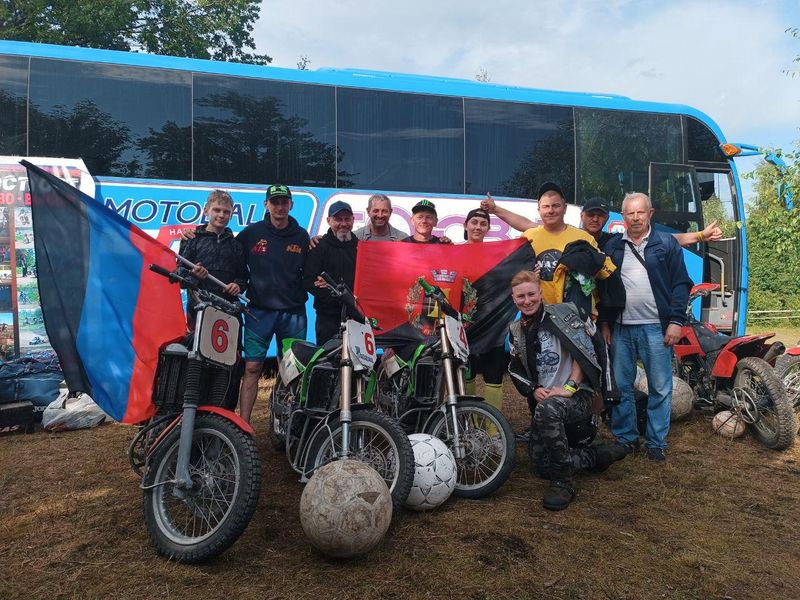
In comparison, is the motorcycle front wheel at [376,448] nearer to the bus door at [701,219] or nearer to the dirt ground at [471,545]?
the dirt ground at [471,545]

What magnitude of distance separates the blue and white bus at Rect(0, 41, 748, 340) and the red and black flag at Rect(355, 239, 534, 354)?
3.01 metres

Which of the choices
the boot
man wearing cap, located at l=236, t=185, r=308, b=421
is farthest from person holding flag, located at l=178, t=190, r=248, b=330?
the boot

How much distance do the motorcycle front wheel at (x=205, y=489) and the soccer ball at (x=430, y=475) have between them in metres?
1.05

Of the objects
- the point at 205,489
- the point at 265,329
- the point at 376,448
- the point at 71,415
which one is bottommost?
the point at 71,415

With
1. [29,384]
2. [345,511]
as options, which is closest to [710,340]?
[345,511]

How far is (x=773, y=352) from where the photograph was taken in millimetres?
5508

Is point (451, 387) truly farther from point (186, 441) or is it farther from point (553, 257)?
point (186, 441)

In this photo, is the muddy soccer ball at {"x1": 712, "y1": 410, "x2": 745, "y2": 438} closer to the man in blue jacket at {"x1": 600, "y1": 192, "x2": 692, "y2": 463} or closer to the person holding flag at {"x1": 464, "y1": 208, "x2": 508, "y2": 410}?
the man in blue jacket at {"x1": 600, "y1": 192, "x2": 692, "y2": 463}

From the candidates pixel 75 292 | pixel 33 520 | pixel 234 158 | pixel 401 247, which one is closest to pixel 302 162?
pixel 234 158

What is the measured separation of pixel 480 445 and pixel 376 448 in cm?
80

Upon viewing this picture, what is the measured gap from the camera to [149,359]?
3.55 m

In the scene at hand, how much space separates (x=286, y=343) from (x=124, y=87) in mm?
4603

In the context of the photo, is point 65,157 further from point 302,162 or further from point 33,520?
point 33,520

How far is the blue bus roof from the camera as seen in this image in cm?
684
